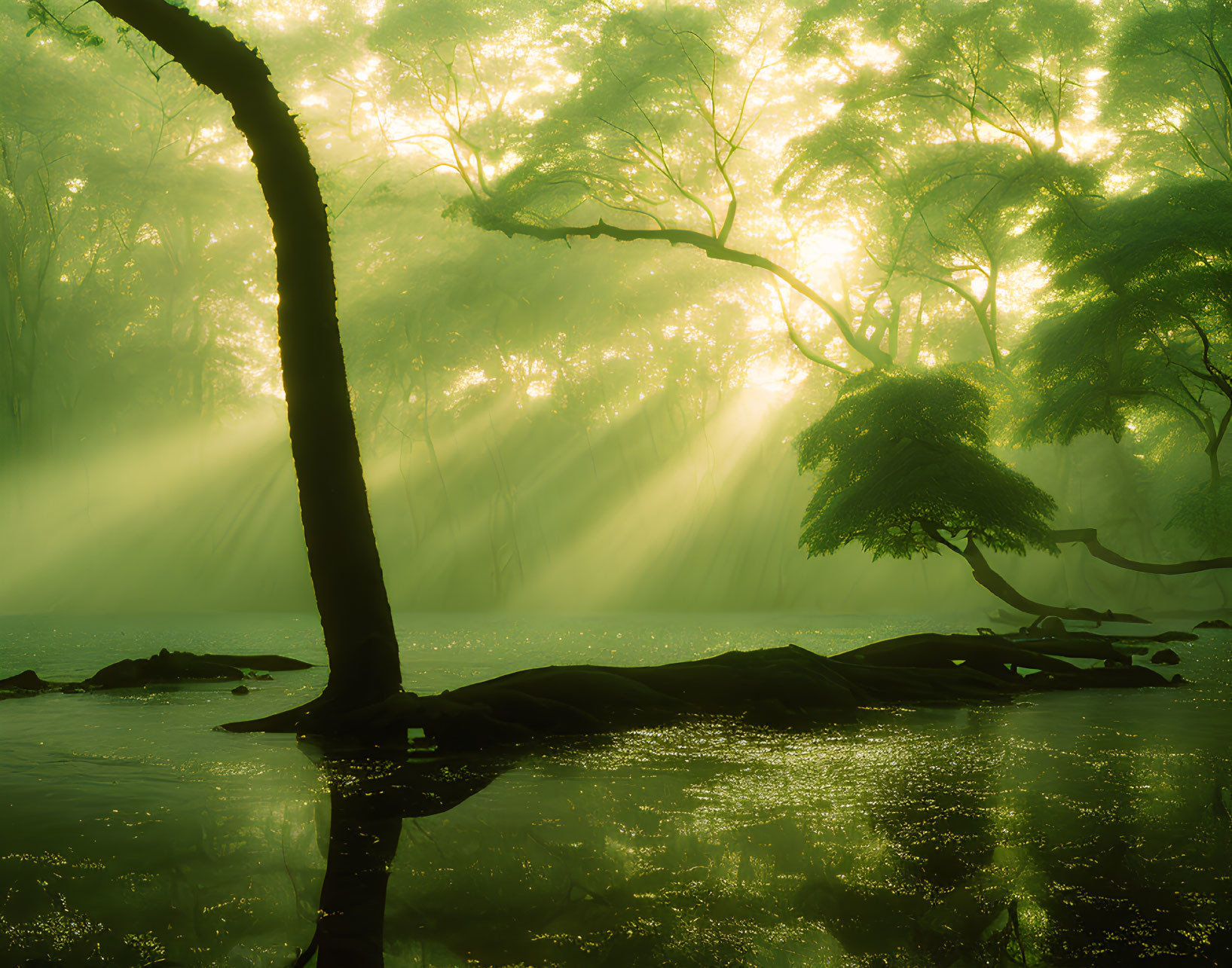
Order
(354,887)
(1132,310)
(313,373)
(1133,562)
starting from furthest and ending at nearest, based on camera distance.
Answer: (1133,562) → (1132,310) → (313,373) → (354,887)

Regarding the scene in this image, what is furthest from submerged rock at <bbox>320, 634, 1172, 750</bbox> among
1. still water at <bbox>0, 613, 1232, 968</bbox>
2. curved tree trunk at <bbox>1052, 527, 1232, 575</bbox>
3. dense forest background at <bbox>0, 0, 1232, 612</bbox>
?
curved tree trunk at <bbox>1052, 527, 1232, 575</bbox>

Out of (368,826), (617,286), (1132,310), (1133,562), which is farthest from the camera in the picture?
(617,286)

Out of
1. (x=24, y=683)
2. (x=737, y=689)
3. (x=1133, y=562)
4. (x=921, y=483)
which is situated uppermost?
(x=921, y=483)

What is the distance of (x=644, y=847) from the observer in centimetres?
207

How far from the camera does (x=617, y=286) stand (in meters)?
23.4

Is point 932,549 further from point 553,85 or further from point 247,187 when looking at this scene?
point 247,187

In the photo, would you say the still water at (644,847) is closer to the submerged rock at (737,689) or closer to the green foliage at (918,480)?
the submerged rock at (737,689)

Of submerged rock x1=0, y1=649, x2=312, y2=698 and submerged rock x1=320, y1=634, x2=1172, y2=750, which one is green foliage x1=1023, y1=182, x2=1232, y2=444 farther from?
submerged rock x1=0, y1=649, x2=312, y2=698

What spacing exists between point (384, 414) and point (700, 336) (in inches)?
489

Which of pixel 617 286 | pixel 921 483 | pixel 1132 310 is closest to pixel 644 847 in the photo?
pixel 921 483

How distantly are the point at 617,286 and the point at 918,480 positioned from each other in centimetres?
1496

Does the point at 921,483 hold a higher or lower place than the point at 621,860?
higher

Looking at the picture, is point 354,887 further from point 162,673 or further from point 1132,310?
point 1132,310

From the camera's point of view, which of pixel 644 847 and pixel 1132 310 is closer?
pixel 644 847
